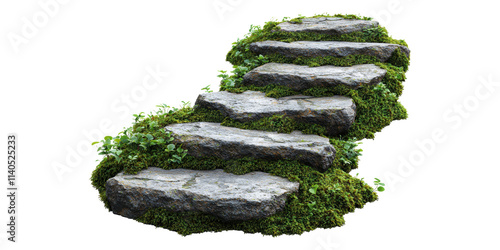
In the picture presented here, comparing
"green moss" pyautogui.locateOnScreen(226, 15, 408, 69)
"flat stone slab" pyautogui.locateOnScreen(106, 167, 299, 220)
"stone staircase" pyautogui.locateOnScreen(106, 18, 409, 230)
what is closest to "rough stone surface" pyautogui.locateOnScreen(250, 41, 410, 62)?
"stone staircase" pyautogui.locateOnScreen(106, 18, 409, 230)

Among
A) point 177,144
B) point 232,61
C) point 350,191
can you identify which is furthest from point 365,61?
point 177,144

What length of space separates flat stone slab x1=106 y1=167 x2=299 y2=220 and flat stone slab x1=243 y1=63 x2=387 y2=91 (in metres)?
2.47

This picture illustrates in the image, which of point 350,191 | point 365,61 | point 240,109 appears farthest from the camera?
point 365,61

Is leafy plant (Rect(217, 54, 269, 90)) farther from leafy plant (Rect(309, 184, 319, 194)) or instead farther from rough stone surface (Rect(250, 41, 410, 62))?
leafy plant (Rect(309, 184, 319, 194))

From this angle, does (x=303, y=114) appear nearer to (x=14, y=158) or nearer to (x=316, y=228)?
(x=316, y=228)

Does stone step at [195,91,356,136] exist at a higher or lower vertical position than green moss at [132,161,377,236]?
higher

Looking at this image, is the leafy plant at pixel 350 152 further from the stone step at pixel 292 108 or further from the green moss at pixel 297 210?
the green moss at pixel 297 210

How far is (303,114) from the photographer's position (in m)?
7.55

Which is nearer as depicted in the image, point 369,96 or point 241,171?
point 241,171

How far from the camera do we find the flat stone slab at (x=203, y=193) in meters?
5.97

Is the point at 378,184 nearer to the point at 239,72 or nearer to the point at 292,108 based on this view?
the point at 292,108

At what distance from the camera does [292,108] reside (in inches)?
302

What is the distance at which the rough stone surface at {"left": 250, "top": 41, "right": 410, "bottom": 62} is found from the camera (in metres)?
9.41

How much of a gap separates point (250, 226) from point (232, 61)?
5.07m
